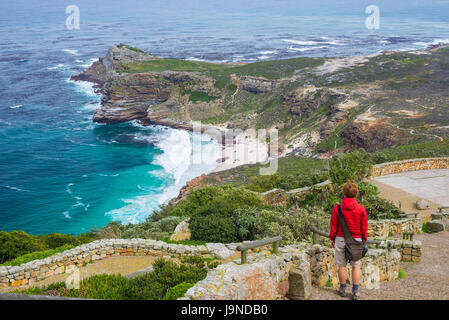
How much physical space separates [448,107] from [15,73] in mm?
98235

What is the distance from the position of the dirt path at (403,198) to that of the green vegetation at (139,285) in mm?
10555

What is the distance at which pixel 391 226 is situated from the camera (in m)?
13.6

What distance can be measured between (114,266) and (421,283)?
7848 mm

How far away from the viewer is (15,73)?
103 meters

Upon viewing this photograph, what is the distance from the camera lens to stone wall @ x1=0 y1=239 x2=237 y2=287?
35.9ft

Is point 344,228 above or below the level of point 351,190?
below

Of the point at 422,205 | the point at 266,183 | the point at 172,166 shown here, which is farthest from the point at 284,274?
the point at 172,166

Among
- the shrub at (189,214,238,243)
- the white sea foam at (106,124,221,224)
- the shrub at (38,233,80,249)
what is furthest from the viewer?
the white sea foam at (106,124,221,224)

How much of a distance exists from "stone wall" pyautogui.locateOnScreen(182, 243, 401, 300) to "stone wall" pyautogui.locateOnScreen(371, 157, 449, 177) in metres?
12.7

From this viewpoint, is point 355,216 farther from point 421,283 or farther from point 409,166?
point 409,166

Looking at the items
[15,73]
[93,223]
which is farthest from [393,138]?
[15,73]

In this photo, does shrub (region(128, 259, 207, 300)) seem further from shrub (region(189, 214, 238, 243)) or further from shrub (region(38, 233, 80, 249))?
shrub (region(38, 233, 80, 249))

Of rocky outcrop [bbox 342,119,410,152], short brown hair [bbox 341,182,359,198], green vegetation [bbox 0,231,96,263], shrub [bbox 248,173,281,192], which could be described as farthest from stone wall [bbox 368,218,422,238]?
rocky outcrop [bbox 342,119,410,152]
